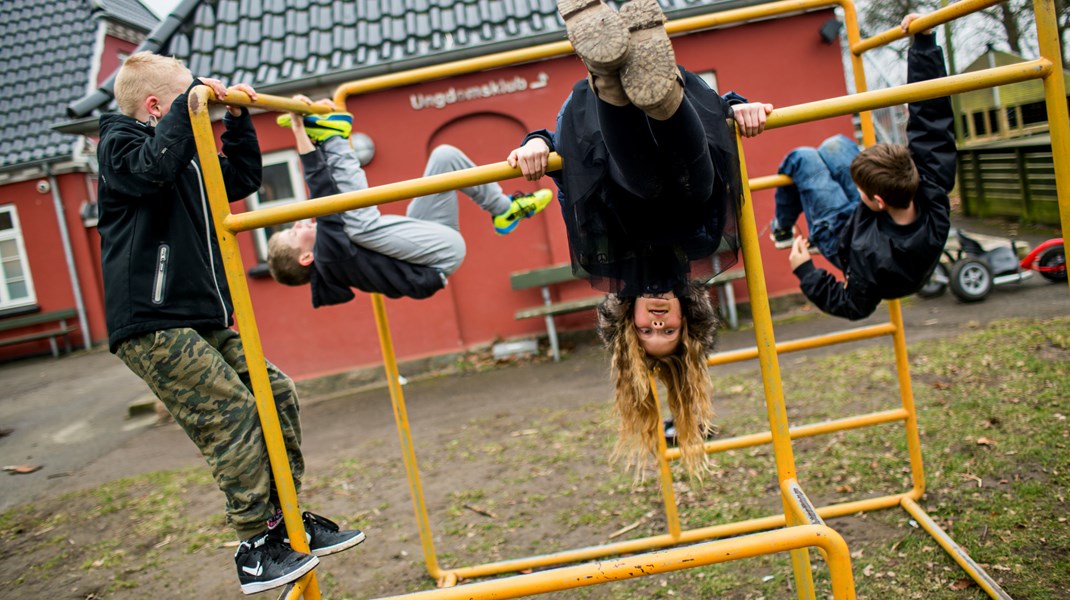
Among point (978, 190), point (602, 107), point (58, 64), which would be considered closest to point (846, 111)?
point (602, 107)

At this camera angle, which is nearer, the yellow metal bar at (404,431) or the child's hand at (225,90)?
the child's hand at (225,90)

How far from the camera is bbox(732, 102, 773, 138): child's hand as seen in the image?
208 cm

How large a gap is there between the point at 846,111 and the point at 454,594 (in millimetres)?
1524

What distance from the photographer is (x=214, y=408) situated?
7.29ft

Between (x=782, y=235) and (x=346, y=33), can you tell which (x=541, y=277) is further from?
(x=782, y=235)

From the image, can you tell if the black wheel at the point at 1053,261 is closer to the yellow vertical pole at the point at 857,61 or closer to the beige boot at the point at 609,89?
the yellow vertical pole at the point at 857,61

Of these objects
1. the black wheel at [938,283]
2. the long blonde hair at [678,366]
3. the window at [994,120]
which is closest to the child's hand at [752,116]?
the long blonde hair at [678,366]

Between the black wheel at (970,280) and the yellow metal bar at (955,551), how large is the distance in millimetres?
4279

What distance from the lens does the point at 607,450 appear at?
4.94 m

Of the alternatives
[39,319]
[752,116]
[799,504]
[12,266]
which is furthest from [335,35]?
[12,266]

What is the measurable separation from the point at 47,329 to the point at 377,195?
14.0m

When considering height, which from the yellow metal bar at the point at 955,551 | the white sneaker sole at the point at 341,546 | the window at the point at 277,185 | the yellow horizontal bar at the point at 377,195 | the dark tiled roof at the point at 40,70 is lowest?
the yellow metal bar at the point at 955,551

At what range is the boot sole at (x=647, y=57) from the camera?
5.49 ft

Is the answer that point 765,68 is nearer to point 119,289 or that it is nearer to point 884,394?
point 884,394
